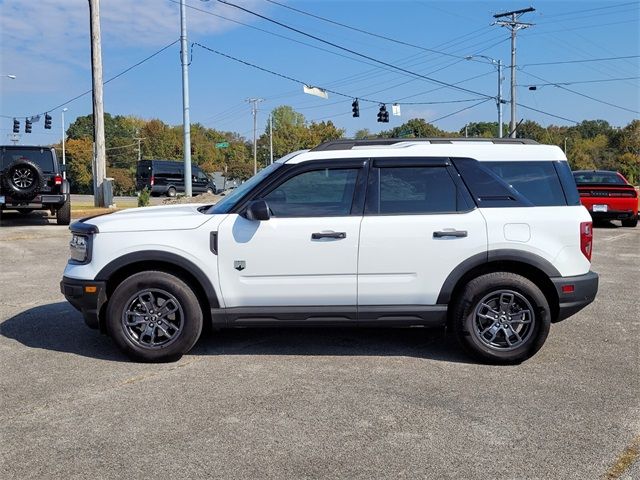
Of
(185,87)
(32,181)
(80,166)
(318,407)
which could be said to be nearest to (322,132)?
(80,166)

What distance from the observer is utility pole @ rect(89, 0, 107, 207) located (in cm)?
2100

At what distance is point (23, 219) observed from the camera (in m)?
17.7

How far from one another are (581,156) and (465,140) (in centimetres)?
8245

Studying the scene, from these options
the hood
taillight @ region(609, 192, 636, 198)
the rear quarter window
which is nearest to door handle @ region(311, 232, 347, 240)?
the hood

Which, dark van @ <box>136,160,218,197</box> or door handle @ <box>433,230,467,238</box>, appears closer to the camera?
door handle @ <box>433,230,467,238</box>

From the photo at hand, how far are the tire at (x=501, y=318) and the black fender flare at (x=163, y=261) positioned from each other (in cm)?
200

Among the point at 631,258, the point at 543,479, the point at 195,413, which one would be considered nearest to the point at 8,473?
the point at 195,413

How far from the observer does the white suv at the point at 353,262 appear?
4.90 m

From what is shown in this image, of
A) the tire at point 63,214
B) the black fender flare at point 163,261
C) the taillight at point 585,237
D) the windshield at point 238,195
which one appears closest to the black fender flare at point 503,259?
the taillight at point 585,237

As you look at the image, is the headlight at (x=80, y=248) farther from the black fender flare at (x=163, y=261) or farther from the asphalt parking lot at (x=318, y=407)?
the asphalt parking lot at (x=318, y=407)

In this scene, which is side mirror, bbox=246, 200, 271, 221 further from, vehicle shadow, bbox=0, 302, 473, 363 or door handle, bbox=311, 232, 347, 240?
vehicle shadow, bbox=0, 302, 473, 363

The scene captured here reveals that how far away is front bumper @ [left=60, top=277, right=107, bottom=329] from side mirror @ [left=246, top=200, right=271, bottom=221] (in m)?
1.33

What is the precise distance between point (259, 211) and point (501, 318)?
2143 mm

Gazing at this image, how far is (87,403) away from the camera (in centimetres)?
412
